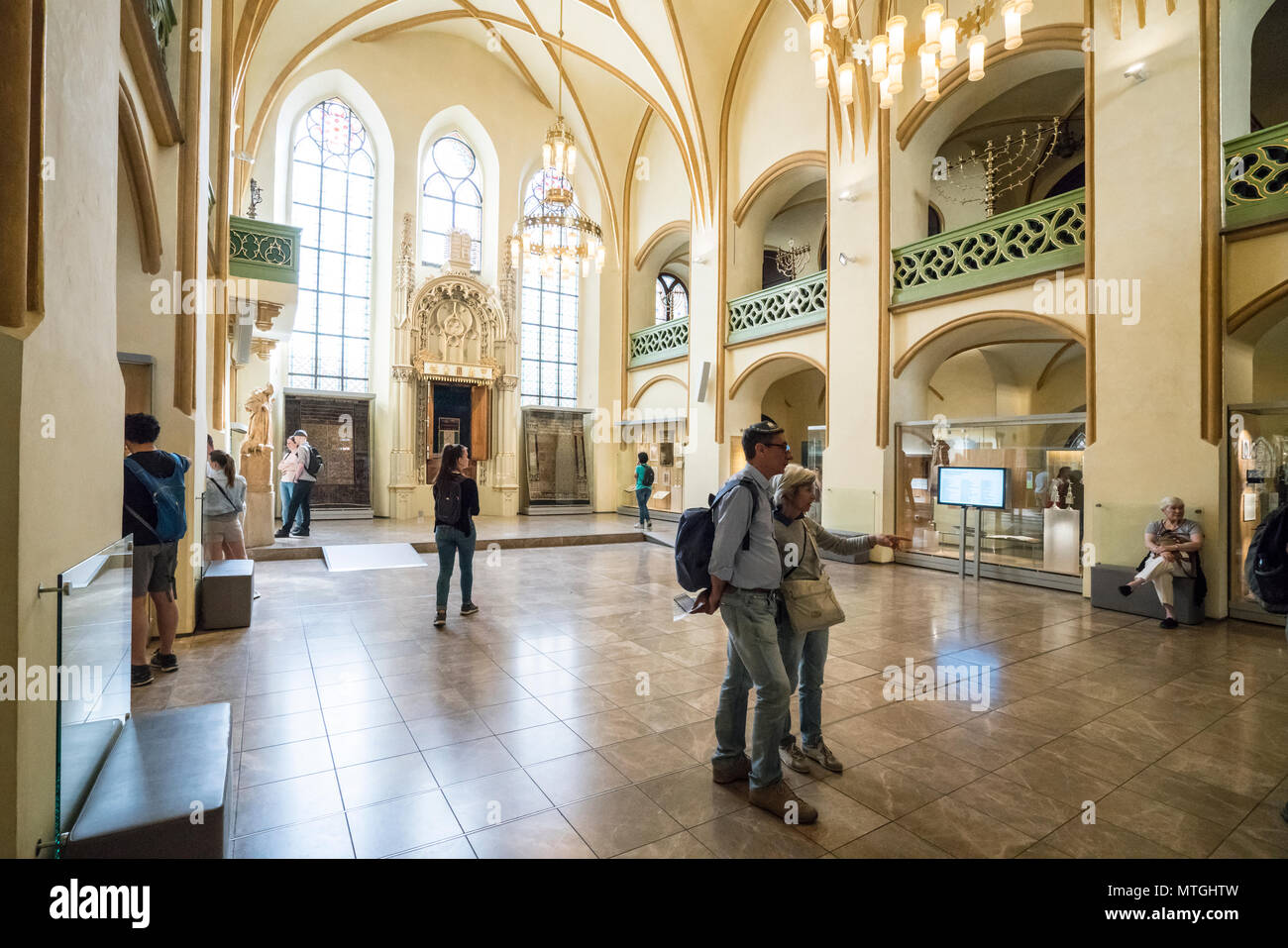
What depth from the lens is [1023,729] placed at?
3.64 metres

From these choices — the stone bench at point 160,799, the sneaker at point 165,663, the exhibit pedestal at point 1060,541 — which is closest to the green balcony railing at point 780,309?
the exhibit pedestal at point 1060,541

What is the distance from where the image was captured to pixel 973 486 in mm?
8477

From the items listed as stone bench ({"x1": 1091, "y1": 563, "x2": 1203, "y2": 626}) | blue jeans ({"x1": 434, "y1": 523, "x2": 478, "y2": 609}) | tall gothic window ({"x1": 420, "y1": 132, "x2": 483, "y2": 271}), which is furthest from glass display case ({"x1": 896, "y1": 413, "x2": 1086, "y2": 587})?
tall gothic window ({"x1": 420, "y1": 132, "x2": 483, "y2": 271})

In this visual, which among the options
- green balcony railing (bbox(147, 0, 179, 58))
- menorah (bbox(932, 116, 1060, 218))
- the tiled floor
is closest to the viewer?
the tiled floor

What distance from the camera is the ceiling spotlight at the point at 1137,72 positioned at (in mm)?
7109

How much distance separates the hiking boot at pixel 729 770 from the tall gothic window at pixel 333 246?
1367 cm

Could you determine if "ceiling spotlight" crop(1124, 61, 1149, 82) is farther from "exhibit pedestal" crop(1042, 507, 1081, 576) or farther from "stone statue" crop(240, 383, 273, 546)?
"stone statue" crop(240, 383, 273, 546)

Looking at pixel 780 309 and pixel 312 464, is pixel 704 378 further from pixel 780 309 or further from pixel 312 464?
pixel 312 464

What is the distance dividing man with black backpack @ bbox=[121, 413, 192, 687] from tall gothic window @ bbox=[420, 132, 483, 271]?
476 inches

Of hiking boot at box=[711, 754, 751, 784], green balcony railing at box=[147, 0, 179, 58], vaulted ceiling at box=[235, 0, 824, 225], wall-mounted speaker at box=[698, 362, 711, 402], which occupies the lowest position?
hiking boot at box=[711, 754, 751, 784]

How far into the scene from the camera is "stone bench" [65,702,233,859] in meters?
1.90

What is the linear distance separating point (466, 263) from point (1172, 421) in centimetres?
1381

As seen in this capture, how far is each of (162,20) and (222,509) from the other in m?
4.09
